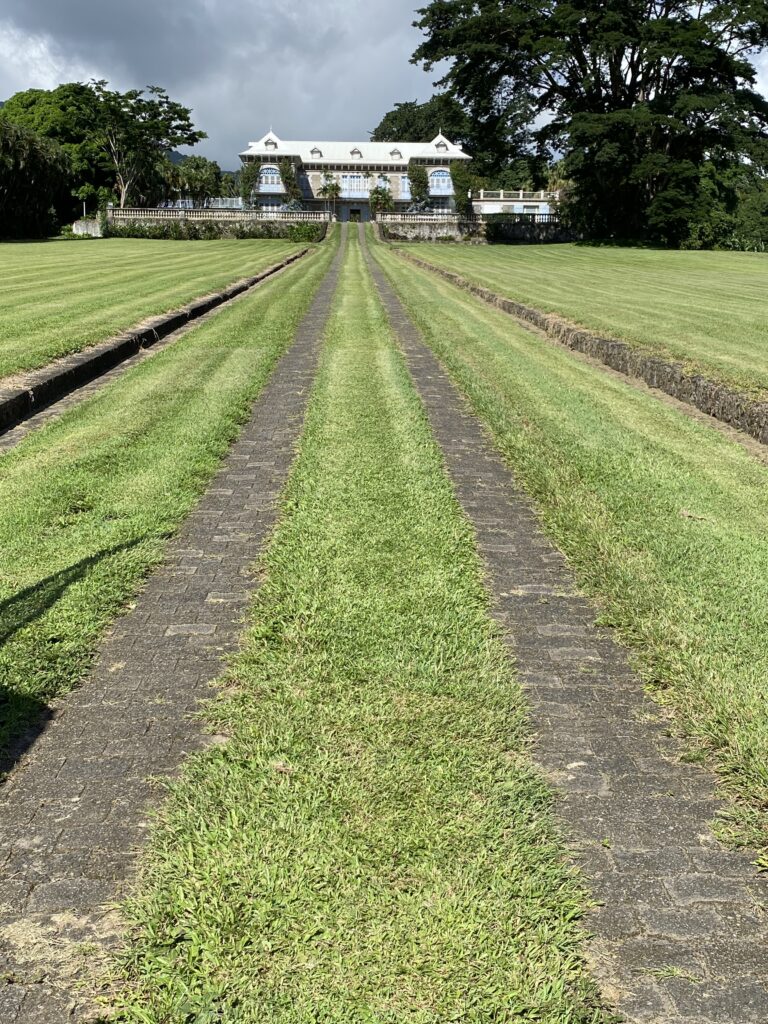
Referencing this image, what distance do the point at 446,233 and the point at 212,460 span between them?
54.5 meters

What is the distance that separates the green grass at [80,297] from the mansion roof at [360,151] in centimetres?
6628

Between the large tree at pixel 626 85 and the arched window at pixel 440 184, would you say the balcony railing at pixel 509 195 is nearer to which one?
the arched window at pixel 440 184

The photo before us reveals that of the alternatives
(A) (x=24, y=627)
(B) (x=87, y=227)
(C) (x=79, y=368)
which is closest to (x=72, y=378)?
(C) (x=79, y=368)

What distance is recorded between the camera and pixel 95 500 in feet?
16.2

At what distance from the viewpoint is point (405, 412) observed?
7508 millimetres

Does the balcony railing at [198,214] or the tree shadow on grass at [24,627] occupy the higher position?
the balcony railing at [198,214]

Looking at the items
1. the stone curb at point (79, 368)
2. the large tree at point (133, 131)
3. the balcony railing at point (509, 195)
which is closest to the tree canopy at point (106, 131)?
the large tree at point (133, 131)

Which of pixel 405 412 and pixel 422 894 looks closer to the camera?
pixel 422 894

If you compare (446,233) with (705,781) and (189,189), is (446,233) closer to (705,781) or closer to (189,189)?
(189,189)

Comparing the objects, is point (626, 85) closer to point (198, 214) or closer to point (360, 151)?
point (198, 214)

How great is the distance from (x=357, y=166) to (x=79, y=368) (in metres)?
85.3

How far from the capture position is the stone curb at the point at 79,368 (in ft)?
22.9

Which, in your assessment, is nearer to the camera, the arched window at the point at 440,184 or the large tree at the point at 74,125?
the large tree at the point at 74,125

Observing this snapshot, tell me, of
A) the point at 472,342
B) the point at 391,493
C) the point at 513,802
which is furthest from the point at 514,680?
the point at 472,342
